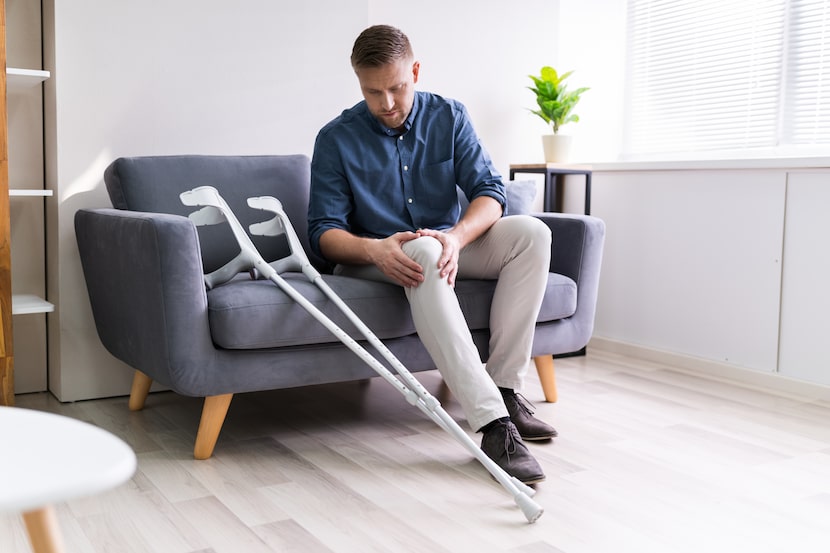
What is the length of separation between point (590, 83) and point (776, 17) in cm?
83

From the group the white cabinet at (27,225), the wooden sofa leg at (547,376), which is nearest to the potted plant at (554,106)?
the wooden sofa leg at (547,376)

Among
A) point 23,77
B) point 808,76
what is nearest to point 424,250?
point 23,77

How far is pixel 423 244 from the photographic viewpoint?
2053 millimetres

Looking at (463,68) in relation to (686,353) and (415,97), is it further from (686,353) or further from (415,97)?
(686,353)

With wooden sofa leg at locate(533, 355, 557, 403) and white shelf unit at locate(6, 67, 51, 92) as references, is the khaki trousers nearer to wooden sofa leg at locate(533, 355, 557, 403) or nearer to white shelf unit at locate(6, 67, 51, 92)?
wooden sofa leg at locate(533, 355, 557, 403)

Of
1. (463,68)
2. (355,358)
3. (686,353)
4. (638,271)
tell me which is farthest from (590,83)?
(355,358)

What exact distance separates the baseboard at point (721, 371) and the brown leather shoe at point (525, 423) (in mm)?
1011

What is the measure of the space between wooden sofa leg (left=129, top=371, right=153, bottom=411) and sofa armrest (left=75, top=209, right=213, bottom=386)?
0.80 feet

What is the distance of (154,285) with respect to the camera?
6.48 feet

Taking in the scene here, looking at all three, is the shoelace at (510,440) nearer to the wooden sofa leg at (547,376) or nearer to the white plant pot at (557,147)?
the wooden sofa leg at (547,376)

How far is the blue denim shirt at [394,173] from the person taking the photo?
235cm

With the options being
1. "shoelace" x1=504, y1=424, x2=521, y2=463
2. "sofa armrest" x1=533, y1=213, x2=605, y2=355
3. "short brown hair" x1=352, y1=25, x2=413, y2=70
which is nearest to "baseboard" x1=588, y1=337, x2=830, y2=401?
"sofa armrest" x1=533, y1=213, x2=605, y2=355

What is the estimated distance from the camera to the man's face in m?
2.15

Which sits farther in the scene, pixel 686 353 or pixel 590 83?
pixel 590 83
